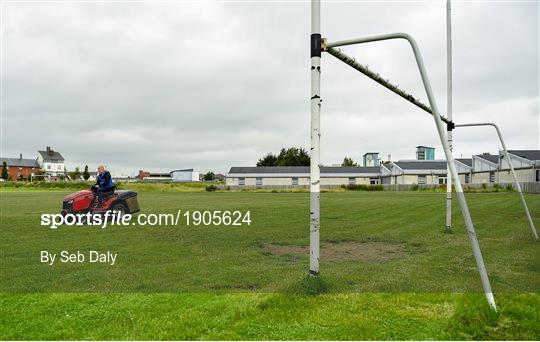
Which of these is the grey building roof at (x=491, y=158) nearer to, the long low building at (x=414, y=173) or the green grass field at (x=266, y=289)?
the long low building at (x=414, y=173)

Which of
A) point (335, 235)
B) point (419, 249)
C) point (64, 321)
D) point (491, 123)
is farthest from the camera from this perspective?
point (335, 235)

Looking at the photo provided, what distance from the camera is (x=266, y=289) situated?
5484mm

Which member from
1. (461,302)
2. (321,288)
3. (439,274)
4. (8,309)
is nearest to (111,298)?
(8,309)

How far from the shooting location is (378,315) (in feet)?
14.3

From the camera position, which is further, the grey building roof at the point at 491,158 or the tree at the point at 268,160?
the tree at the point at 268,160

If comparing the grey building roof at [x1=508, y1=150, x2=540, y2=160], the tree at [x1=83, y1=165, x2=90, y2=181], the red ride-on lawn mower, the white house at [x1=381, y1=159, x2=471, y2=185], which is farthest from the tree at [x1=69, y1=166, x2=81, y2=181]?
the white house at [x1=381, y1=159, x2=471, y2=185]

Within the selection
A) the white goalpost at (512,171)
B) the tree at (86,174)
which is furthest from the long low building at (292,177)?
the white goalpost at (512,171)

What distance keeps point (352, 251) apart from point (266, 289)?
12.1 ft

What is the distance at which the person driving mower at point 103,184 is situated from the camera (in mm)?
12045

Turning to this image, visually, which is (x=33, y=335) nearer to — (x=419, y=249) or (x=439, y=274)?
(x=439, y=274)

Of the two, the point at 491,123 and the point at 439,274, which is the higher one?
the point at 491,123

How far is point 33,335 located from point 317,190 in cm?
370

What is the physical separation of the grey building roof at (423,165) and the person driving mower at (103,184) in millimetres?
61109

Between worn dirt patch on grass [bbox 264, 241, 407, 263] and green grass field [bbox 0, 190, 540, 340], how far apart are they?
2 centimetres
